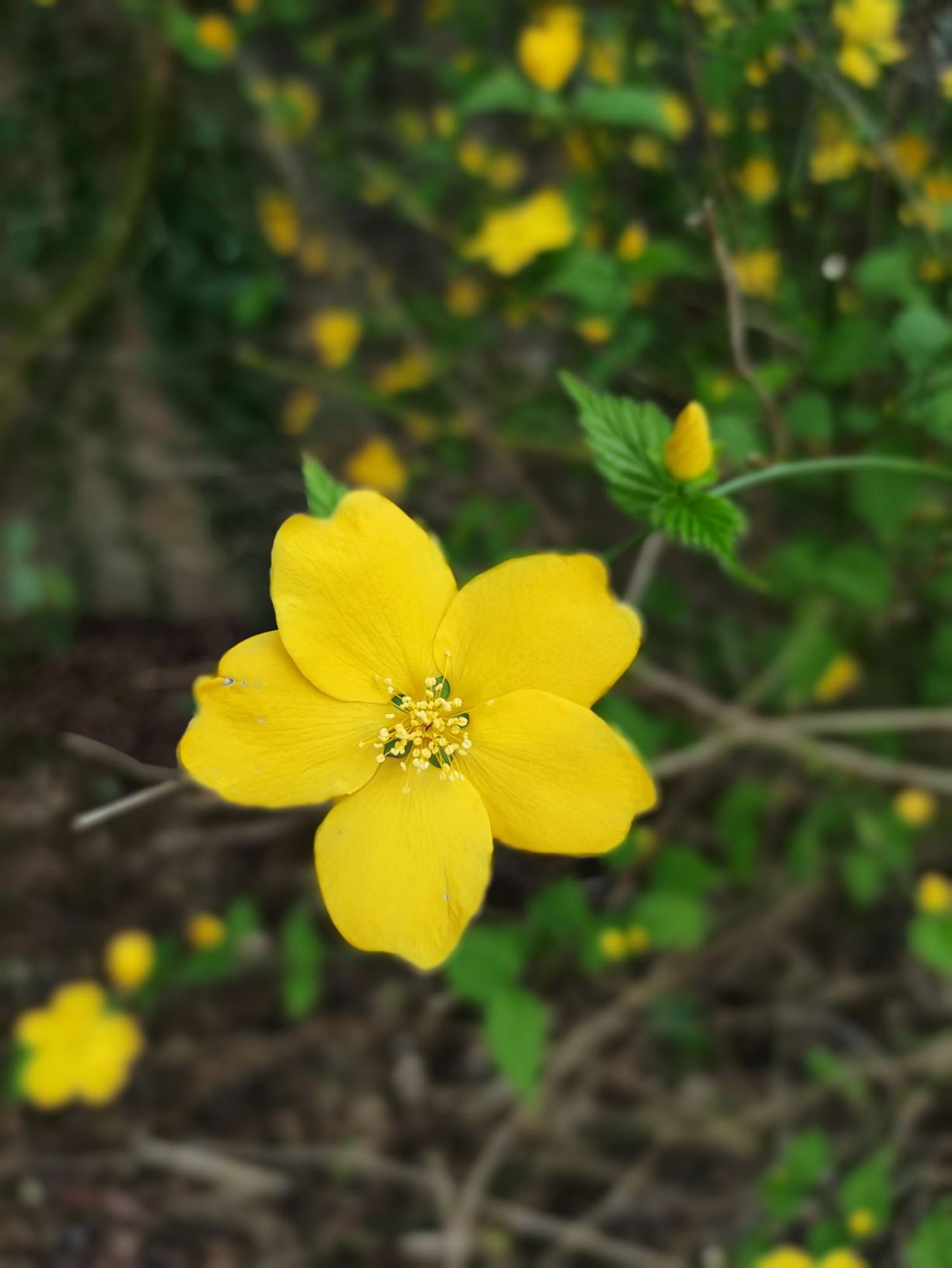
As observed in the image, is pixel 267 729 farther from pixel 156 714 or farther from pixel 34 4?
pixel 34 4

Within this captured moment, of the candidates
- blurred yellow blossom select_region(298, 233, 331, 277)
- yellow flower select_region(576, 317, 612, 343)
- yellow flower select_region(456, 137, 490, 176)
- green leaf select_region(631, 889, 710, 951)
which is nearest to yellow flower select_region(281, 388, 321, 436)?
blurred yellow blossom select_region(298, 233, 331, 277)

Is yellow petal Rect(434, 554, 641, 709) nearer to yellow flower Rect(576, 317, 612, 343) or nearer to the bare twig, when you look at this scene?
the bare twig

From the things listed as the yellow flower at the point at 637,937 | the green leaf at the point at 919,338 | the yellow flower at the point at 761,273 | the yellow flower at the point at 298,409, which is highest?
the yellow flower at the point at 298,409

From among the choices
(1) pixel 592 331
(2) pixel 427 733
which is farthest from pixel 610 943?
(1) pixel 592 331

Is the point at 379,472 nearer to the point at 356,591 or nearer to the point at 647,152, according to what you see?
the point at 647,152

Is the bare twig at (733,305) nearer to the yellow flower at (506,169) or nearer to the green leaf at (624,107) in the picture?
the green leaf at (624,107)

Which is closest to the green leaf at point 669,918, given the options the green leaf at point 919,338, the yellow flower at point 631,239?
the green leaf at point 919,338
